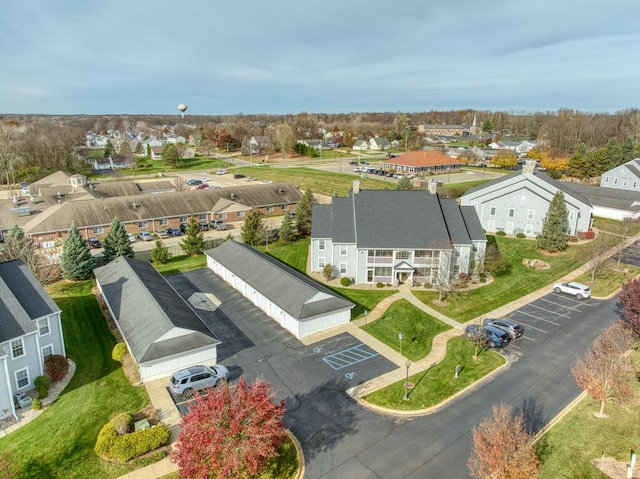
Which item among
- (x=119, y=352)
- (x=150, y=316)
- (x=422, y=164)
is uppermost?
(x=422, y=164)

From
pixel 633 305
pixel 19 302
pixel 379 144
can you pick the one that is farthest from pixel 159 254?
pixel 379 144

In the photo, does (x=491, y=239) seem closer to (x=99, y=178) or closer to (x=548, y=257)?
(x=548, y=257)

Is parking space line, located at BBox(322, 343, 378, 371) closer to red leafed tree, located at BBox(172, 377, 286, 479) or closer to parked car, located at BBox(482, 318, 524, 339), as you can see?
parked car, located at BBox(482, 318, 524, 339)

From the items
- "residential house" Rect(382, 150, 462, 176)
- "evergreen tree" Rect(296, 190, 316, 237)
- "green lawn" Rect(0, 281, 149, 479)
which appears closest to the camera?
"green lawn" Rect(0, 281, 149, 479)

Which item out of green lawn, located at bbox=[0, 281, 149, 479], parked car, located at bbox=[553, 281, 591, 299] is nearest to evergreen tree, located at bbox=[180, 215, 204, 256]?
green lawn, located at bbox=[0, 281, 149, 479]

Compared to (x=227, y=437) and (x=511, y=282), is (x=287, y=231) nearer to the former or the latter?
(x=511, y=282)

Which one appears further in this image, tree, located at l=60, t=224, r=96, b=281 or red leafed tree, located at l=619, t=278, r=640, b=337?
tree, located at l=60, t=224, r=96, b=281

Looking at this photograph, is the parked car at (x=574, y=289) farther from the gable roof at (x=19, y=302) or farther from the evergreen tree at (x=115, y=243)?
the evergreen tree at (x=115, y=243)

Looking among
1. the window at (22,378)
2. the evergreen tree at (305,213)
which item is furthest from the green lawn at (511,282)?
the window at (22,378)
